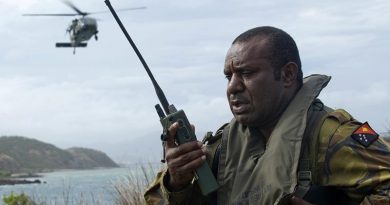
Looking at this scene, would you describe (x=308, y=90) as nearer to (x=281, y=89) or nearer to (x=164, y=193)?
(x=281, y=89)

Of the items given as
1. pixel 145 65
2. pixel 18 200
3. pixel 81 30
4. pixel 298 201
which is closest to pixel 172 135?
pixel 145 65

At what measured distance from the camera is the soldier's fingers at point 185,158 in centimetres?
327

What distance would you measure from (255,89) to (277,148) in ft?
1.03

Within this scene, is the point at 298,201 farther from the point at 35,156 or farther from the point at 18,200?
the point at 35,156

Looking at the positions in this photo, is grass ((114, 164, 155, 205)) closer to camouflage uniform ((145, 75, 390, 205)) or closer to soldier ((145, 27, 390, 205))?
soldier ((145, 27, 390, 205))

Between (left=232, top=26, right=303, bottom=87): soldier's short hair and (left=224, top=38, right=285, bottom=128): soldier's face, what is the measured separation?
0.03m

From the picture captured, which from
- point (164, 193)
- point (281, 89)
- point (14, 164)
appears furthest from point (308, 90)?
point (14, 164)

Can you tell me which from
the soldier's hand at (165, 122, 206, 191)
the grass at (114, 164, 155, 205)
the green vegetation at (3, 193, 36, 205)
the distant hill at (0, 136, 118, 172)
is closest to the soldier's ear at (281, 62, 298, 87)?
the soldier's hand at (165, 122, 206, 191)

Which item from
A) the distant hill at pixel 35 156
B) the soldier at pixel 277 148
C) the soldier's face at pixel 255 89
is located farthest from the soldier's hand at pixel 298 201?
the distant hill at pixel 35 156

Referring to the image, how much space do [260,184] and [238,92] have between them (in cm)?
45

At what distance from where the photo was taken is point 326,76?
3.46 meters

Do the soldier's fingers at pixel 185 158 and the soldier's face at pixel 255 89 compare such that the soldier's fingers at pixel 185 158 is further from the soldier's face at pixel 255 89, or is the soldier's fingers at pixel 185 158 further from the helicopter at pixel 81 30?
the helicopter at pixel 81 30

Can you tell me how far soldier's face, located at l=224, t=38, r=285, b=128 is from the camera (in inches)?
131

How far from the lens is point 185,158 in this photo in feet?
10.7
